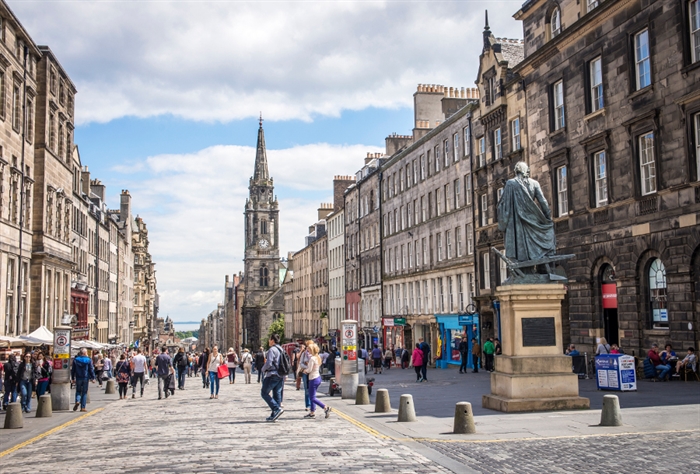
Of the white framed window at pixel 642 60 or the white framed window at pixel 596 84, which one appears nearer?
the white framed window at pixel 642 60

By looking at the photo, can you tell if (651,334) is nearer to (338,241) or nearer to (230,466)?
(230,466)

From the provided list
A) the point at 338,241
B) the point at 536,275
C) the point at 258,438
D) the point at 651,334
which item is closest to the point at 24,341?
the point at 258,438

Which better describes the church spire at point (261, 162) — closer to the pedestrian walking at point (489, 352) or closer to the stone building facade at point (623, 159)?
the pedestrian walking at point (489, 352)

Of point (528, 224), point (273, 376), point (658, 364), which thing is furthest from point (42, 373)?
point (658, 364)

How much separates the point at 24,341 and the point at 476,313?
23.0 metres

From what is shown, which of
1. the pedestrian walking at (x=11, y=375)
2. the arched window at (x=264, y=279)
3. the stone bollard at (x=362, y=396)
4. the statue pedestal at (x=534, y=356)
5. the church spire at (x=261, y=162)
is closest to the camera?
the statue pedestal at (x=534, y=356)

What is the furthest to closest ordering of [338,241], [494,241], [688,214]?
[338,241] → [494,241] → [688,214]

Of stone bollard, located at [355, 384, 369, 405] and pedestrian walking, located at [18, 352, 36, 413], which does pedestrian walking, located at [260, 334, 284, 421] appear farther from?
pedestrian walking, located at [18, 352, 36, 413]

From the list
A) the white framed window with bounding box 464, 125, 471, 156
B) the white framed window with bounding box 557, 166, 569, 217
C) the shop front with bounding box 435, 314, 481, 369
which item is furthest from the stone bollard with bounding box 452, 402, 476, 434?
the white framed window with bounding box 464, 125, 471, 156

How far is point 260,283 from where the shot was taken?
148250mm

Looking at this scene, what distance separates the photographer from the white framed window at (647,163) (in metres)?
24.8

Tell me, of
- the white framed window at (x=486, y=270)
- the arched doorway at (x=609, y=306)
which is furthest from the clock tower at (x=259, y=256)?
the arched doorway at (x=609, y=306)

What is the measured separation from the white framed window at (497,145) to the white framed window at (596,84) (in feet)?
31.2

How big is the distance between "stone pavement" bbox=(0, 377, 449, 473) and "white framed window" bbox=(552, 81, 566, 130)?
59.1ft
